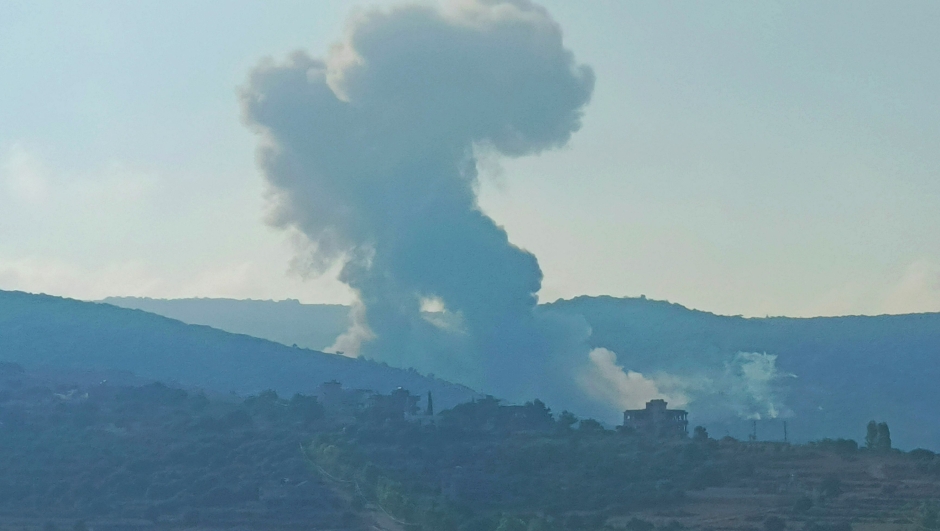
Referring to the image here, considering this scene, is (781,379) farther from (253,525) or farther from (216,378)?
(253,525)

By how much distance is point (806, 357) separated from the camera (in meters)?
154

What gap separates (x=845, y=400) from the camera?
463ft

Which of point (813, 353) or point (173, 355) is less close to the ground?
point (813, 353)

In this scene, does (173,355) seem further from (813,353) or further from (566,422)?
(813,353)

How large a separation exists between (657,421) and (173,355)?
5656 cm

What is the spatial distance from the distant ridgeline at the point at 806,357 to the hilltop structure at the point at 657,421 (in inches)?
1224

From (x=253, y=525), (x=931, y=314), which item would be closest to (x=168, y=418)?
(x=253, y=525)

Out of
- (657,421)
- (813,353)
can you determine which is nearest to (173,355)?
(657,421)

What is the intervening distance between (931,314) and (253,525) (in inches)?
4332

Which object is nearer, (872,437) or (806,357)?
(872,437)

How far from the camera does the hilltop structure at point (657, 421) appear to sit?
8888cm

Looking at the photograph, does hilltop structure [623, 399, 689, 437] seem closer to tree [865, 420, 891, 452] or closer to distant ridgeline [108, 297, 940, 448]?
tree [865, 420, 891, 452]

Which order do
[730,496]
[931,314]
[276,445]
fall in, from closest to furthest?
1. [730,496]
2. [276,445]
3. [931,314]

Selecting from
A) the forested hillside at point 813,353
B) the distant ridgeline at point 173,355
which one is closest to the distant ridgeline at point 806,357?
the forested hillside at point 813,353
